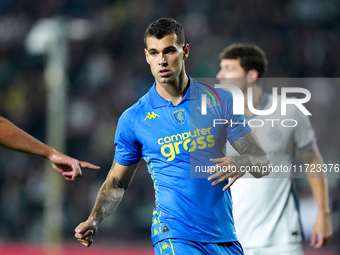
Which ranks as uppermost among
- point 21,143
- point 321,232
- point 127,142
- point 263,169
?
point 21,143

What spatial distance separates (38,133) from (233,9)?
20.2ft

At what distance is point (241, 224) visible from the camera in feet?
16.1

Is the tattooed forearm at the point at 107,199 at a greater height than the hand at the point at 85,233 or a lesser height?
greater

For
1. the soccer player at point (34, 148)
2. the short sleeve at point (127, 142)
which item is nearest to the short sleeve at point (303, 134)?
the short sleeve at point (127, 142)

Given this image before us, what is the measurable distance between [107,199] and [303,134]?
201 centimetres

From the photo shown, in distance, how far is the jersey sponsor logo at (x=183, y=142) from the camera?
3.81 metres

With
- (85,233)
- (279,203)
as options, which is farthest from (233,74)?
(85,233)

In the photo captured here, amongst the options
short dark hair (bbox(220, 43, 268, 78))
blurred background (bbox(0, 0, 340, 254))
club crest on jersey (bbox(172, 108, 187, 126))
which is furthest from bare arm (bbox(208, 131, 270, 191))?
blurred background (bbox(0, 0, 340, 254))

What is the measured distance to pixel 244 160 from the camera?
3.54m

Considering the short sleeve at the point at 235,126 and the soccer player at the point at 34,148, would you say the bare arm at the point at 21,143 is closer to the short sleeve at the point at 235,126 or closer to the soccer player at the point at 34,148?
the soccer player at the point at 34,148

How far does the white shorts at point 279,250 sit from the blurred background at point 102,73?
6.89 m

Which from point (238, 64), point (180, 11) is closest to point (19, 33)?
point (180, 11)

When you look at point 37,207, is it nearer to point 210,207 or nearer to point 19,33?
point 19,33

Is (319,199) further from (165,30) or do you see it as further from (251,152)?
(165,30)
